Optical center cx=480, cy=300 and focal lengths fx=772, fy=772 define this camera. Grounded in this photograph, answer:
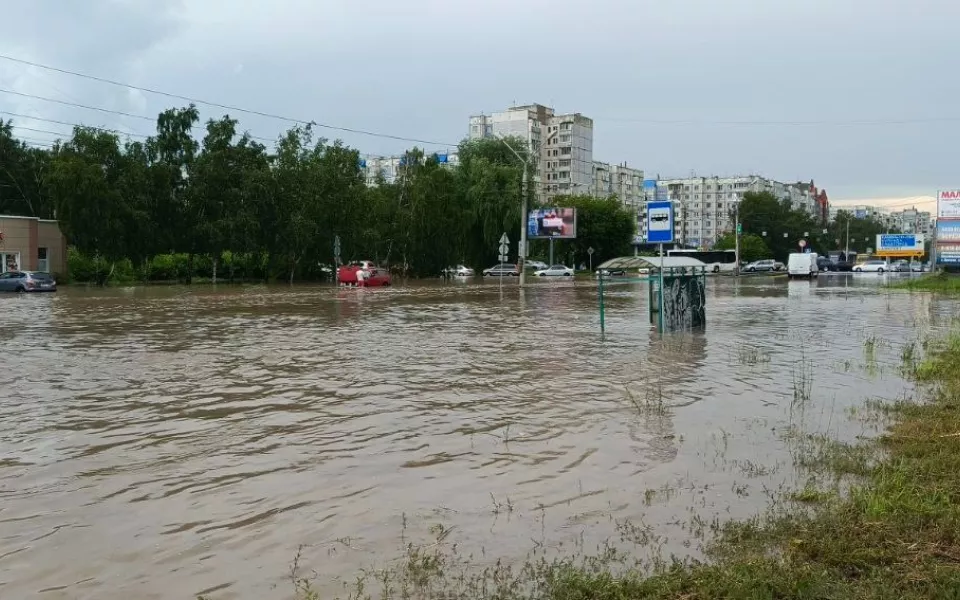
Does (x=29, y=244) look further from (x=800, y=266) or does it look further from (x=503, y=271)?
(x=800, y=266)

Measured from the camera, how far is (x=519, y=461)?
752cm

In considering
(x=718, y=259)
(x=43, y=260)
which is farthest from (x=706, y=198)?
(x=43, y=260)

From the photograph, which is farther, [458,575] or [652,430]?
[652,430]

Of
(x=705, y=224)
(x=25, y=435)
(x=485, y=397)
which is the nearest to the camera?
(x=25, y=435)

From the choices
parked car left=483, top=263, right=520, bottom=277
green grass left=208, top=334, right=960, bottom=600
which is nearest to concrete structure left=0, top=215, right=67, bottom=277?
parked car left=483, top=263, right=520, bottom=277

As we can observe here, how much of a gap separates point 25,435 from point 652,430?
277 inches

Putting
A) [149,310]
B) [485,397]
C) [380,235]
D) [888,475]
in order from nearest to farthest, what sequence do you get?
[888,475] < [485,397] < [149,310] < [380,235]

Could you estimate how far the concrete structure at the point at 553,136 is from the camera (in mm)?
146125

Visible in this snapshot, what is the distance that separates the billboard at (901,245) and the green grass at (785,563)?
104 metres

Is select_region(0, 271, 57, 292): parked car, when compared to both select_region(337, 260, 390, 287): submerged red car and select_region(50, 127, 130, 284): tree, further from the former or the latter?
select_region(337, 260, 390, 287): submerged red car

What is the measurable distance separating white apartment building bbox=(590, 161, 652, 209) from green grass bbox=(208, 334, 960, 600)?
15158 centimetres

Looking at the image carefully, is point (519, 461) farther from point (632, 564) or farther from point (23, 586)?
point (23, 586)

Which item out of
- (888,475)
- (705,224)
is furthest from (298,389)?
(705,224)

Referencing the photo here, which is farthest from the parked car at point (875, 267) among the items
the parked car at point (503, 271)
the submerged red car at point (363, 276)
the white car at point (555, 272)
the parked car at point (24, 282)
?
the parked car at point (24, 282)
